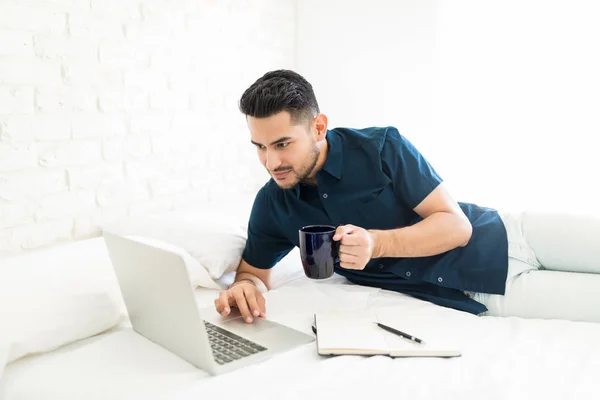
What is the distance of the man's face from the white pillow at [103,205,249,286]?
1.01ft

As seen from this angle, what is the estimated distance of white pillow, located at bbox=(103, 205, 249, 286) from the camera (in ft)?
6.12

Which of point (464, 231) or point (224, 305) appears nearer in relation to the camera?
point (224, 305)

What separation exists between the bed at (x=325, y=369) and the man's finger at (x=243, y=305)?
0.09 metres

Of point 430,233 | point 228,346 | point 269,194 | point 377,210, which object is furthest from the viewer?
point 269,194

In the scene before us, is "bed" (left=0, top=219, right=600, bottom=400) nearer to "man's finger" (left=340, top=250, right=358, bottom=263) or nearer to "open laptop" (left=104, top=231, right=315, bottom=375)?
"open laptop" (left=104, top=231, right=315, bottom=375)

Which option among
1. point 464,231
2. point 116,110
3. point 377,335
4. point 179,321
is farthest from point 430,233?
point 116,110

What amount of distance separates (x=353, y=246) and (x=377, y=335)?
21 cm

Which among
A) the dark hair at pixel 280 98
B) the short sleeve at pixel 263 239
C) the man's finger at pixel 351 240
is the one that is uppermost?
the dark hair at pixel 280 98

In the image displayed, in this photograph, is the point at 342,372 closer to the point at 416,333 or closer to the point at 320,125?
the point at 416,333

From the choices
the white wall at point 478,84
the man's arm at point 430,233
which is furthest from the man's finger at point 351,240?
the white wall at point 478,84

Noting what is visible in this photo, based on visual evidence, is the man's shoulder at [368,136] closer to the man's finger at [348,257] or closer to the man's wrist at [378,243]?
the man's wrist at [378,243]

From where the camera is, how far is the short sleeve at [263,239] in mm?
1888

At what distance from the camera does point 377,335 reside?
135 cm

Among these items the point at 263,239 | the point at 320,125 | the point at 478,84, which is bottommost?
the point at 263,239
